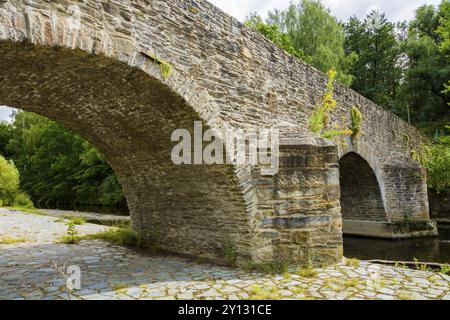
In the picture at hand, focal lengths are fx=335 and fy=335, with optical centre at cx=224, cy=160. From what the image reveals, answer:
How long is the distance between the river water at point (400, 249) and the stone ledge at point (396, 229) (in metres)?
0.27

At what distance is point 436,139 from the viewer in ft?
55.1

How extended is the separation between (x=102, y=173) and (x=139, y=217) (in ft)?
63.9

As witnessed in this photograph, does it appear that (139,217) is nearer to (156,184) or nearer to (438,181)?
(156,184)

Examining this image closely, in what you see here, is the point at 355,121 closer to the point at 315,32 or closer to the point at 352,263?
the point at 352,263

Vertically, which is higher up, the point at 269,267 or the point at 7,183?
the point at 7,183

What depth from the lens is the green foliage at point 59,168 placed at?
24062 mm

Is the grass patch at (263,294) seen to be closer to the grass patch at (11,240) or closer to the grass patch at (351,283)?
the grass patch at (351,283)

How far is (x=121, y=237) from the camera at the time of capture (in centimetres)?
701

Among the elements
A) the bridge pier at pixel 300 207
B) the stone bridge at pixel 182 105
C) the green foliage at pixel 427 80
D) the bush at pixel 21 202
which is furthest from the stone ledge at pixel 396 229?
the bush at pixel 21 202

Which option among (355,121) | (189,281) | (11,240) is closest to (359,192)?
(355,121)

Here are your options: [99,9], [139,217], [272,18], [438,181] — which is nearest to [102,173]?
[272,18]

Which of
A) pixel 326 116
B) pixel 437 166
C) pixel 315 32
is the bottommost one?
pixel 437 166

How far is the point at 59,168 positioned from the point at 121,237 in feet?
79.8
